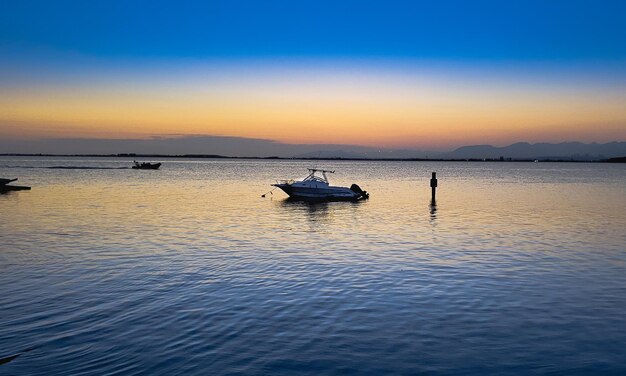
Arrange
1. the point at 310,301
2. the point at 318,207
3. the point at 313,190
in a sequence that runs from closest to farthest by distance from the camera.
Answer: the point at 310,301 < the point at 318,207 < the point at 313,190

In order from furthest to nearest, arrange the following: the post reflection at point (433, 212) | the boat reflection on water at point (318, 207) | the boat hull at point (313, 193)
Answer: the boat hull at point (313, 193) → the boat reflection on water at point (318, 207) → the post reflection at point (433, 212)

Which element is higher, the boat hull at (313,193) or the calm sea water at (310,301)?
the boat hull at (313,193)

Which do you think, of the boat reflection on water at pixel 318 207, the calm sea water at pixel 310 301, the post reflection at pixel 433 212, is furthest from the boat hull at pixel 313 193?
the calm sea water at pixel 310 301

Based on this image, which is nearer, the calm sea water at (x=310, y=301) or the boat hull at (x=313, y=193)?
the calm sea water at (x=310, y=301)

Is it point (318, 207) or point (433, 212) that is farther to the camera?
point (318, 207)

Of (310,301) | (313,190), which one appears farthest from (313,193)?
(310,301)

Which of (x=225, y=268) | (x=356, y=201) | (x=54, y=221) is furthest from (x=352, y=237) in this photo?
(x=356, y=201)

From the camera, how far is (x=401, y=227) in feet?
99.0

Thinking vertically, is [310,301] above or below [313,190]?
below

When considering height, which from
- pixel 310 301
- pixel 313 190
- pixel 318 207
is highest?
pixel 313 190

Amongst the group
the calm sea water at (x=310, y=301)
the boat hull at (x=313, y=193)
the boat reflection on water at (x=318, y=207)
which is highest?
Answer: the boat hull at (x=313, y=193)

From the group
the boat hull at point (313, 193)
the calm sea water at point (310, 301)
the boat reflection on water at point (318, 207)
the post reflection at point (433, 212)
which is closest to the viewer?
the calm sea water at point (310, 301)

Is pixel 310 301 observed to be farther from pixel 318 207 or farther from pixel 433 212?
pixel 318 207

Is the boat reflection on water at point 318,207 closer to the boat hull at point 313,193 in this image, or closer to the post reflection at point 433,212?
the boat hull at point 313,193
